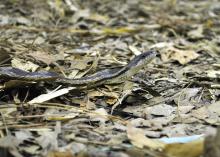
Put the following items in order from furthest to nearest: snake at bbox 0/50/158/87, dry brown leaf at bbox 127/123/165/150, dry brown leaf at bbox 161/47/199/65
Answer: dry brown leaf at bbox 161/47/199/65
snake at bbox 0/50/158/87
dry brown leaf at bbox 127/123/165/150

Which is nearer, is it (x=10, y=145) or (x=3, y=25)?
(x=10, y=145)

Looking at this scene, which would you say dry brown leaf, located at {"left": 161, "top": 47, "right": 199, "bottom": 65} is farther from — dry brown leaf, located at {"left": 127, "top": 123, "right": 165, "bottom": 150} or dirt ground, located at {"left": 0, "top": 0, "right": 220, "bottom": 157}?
dry brown leaf, located at {"left": 127, "top": 123, "right": 165, "bottom": 150}

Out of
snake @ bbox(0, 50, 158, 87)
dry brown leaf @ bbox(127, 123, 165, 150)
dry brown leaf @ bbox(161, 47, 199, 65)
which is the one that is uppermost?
snake @ bbox(0, 50, 158, 87)

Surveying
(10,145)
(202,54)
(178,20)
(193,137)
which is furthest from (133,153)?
(178,20)

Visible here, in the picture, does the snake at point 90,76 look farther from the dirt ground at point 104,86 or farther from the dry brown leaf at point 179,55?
the dry brown leaf at point 179,55

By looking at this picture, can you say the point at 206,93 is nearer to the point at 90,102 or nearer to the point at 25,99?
the point at 90,102

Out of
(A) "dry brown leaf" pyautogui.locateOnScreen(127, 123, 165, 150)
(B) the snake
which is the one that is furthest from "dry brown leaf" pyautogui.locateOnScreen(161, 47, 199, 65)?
(A) "dry brown leaf" pyautogui.locateOnScreen(127, 123, 165, 150)
